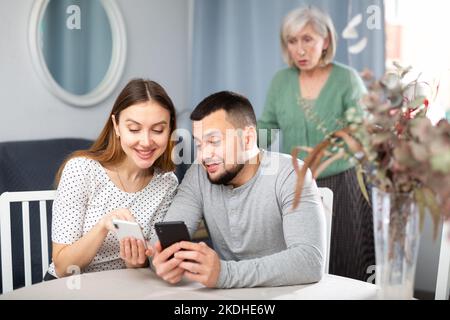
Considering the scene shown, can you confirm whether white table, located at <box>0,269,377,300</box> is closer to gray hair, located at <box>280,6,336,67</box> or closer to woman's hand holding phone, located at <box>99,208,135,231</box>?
woman's hand holding phone, located at <box>99,208,135,231</box>

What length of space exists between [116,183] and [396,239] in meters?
0.97

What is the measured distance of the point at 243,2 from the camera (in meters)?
3.46

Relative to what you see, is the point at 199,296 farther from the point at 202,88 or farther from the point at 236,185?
the point at 202,88

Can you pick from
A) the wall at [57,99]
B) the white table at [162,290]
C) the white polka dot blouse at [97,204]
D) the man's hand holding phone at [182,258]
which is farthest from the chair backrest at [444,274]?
the wall at [57,99]

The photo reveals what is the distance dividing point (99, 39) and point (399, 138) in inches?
93.6

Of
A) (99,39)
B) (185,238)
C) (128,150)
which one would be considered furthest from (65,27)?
(185,238)

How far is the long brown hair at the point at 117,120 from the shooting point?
178cm

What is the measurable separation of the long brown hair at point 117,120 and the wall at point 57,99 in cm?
108

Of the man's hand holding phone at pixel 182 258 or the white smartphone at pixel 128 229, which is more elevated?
the white smartphone at pixel 128 229

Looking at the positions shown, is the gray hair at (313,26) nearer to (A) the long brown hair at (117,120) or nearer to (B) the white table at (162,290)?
(A) the long brown hair at (117,120)

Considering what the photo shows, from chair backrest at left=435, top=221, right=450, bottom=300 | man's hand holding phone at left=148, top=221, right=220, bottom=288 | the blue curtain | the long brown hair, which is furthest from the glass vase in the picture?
the blue curtain

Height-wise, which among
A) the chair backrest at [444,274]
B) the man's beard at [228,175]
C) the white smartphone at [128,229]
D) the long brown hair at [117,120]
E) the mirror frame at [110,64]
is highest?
the mirror frame at [110,64]

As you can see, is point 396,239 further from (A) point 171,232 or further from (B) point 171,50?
(B) point 171,50

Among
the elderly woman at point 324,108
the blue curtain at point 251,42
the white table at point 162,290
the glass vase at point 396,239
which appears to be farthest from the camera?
the blue curtain at point 251,42
